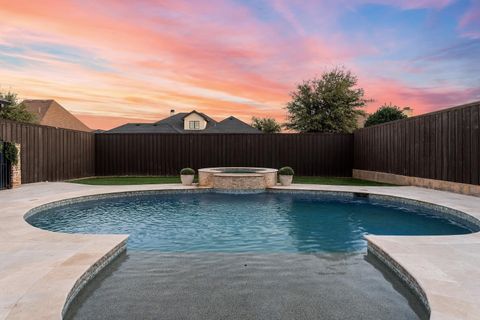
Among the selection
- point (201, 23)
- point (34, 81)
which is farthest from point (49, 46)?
point (201, 23)

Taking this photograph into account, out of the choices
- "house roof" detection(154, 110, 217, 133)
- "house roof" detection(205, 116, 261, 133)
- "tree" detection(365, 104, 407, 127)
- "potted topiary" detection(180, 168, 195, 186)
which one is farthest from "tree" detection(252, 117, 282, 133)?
"potted topiary" detection(180, 168, 195, 186)

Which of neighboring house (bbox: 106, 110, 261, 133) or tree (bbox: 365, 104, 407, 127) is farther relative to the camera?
neighboring house (bbox: 106, 110, 261, 133)

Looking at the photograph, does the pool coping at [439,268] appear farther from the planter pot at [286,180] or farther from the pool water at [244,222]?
the planter pot at [286,180]

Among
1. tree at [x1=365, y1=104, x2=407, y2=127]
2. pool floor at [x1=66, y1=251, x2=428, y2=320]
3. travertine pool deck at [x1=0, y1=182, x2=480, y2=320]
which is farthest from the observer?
tree at [x1=365, y1=104, x2=407, y2=127]

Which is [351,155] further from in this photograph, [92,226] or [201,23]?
[92,226]

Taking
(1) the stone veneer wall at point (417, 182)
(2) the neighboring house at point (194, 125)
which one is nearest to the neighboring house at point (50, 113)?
(2) the neighboring house at point (194, 125)

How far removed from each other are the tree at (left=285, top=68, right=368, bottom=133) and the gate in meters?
21.9

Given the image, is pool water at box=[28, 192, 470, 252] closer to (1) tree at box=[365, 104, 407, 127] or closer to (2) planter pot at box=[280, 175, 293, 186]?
(2) planter pot at box=[280, 175, 293, 186]

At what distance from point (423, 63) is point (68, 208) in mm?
15639

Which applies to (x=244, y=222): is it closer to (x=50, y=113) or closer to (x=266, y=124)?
(x=50, y=113)

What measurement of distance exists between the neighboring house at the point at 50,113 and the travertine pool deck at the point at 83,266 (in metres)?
40.9

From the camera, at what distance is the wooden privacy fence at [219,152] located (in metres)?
20.2

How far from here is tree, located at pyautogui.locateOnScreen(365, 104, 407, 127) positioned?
1246 inches

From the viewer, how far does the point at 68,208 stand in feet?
33.0
